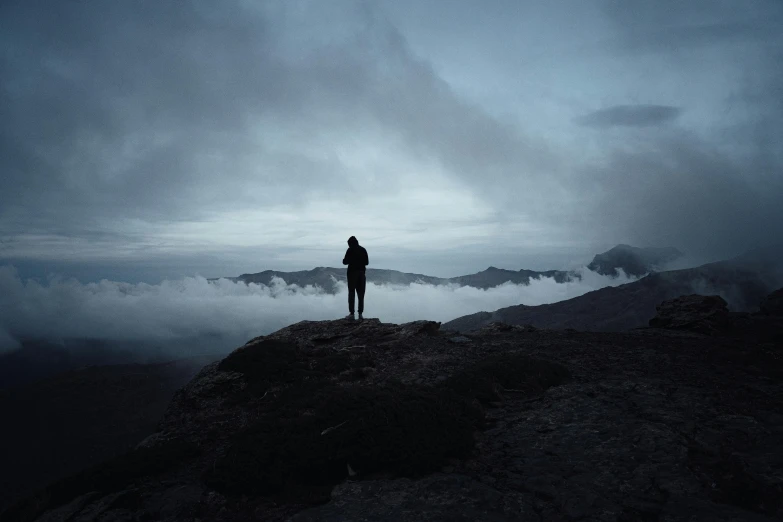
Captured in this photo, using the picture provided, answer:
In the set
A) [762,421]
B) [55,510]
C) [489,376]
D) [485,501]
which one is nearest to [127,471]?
[55,510]

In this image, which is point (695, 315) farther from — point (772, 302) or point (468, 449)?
point (468, 449)

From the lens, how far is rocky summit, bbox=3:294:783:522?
6438 mm

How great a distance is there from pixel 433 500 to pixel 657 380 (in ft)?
30.7

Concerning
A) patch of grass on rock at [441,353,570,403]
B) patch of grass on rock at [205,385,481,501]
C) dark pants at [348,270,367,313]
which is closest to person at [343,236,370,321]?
dark pants at [348,270,367,313]

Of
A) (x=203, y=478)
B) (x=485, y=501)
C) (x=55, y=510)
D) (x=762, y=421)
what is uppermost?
(x=762, y=421)

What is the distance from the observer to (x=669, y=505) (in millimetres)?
5992

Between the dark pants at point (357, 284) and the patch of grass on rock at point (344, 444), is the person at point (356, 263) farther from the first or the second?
the patch of grass on rock at point (344, 444)

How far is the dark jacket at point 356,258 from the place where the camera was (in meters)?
21.5

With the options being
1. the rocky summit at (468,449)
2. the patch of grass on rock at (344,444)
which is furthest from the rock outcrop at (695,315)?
the patch of grass on rock at (344,444)

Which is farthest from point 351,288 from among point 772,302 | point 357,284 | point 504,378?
point 772,302

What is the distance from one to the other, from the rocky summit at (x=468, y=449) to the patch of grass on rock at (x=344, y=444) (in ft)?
0.11

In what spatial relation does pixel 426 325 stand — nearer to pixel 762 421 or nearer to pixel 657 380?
pixel 657 380

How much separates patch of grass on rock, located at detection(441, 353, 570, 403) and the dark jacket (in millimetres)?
10049

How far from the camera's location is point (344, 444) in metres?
8.29
